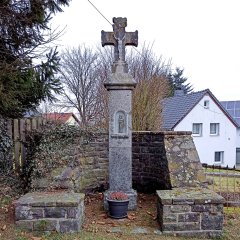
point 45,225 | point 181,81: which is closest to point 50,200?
point 45,225

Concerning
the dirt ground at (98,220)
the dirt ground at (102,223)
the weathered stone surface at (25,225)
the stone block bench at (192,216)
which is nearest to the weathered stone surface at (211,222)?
the stone block bench at (192,216)

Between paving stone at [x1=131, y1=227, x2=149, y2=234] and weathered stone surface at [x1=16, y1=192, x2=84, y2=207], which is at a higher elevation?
weathered stone surface at [x1=16, y1=192, x2=84, y2=207]

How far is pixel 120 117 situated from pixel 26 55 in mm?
2411

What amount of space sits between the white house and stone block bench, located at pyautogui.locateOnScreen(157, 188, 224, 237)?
19.0m

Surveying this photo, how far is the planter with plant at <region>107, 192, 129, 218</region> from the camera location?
5.02m

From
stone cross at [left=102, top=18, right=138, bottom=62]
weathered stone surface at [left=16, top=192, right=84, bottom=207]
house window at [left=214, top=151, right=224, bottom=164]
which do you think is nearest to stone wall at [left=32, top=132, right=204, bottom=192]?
weathered stone surface at [left=16, top=192, right=84, bottom=207]

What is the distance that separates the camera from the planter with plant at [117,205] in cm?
502

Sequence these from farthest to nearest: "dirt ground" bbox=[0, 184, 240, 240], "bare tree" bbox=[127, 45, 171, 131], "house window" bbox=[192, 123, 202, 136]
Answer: "house window" bbox=[192, 123, 202, 136]
"bare tree" bbox=[127, 45, 171, 131]
"dirt ground" bbox=[0, 184, 240, 240]

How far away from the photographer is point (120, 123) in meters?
5.63

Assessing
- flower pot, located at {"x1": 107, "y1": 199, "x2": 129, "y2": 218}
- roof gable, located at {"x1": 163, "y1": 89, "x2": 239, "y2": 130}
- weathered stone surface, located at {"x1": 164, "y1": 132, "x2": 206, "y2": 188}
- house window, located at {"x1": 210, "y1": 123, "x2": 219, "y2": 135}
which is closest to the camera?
flower pot, located at {"x1": 107, "y1": 199, "x2": 129, "y2": 218}

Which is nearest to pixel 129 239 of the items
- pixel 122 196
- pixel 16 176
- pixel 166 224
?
pixel 166 224

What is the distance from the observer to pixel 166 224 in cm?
439

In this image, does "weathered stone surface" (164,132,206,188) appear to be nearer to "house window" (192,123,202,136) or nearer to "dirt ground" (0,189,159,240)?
"dirt ground" (0,189,159,240)

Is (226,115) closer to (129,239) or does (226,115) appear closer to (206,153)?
(206,153)
